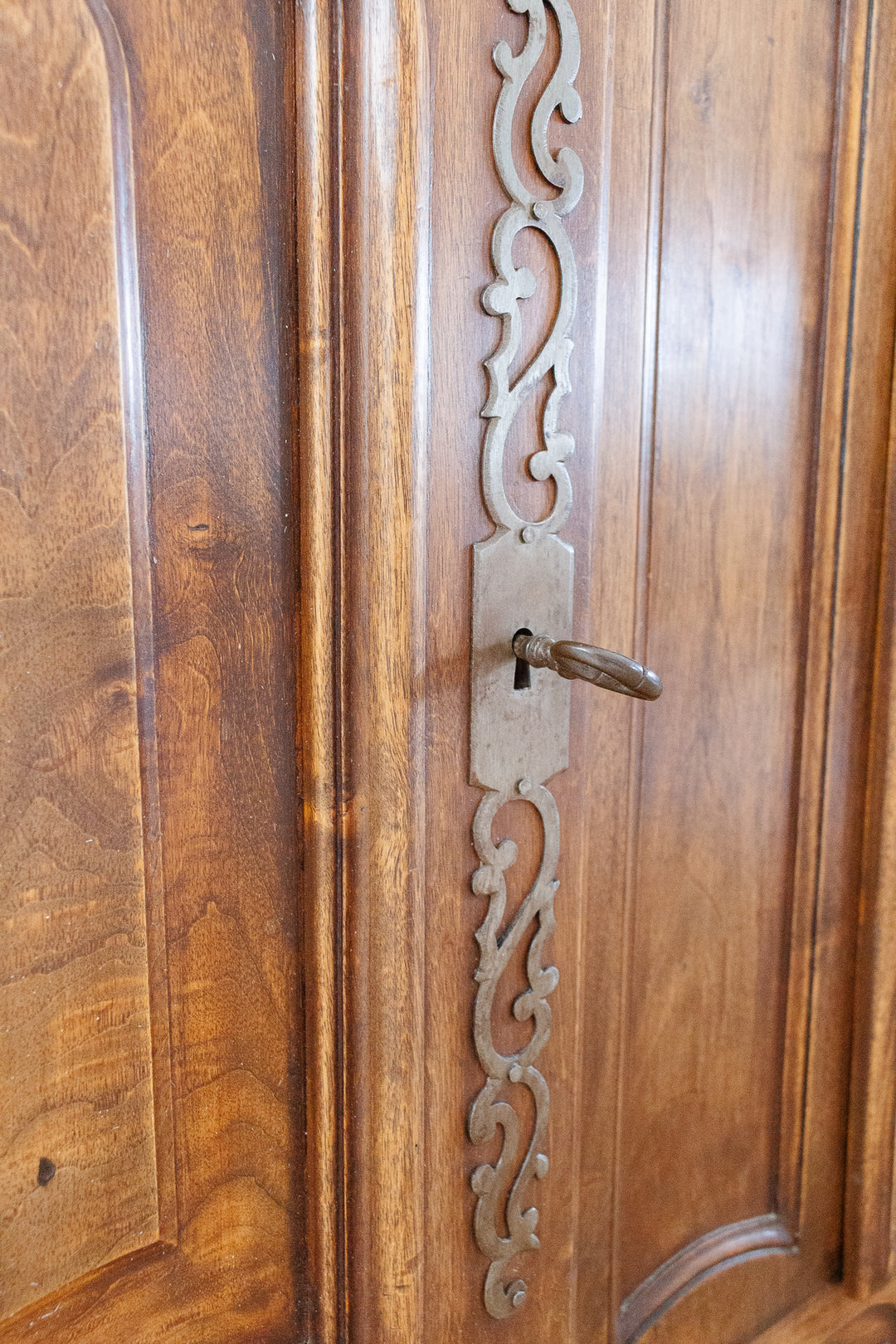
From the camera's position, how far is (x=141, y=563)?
41 cm

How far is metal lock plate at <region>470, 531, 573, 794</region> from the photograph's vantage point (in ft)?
1.58

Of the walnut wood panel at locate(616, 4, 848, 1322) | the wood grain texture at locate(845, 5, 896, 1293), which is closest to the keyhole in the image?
the walnut wood panel at locate(616, 4, 848, 1322)

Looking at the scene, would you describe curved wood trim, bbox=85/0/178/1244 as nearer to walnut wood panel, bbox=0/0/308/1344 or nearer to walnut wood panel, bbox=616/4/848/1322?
walnut wood panel, bbox=0/0/308/1344

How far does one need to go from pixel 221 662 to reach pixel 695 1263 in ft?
1.80

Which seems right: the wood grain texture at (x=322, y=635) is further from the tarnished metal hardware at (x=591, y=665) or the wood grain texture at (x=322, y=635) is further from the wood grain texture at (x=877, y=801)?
the wood grain texture at (x=877, y=801)

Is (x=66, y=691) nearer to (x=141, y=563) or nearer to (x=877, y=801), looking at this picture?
(x=141, y=563)

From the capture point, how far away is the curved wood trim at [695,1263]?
2.05 ft

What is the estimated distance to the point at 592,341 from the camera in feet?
1.65

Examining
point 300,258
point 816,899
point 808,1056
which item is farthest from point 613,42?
point 808,1056

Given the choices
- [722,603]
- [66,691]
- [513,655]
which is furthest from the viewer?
[722,603]

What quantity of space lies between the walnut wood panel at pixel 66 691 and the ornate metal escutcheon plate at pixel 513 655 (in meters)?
0.17

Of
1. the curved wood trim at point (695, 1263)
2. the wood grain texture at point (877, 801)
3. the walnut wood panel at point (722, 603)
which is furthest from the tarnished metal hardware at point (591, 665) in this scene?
the curved wood trim at point (695, 1263)

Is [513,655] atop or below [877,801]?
atop

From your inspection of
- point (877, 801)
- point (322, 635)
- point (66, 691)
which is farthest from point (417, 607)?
point (877, 801)
